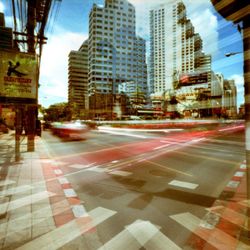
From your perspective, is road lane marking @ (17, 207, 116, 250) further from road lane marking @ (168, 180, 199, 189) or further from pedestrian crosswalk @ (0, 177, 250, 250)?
road lane marking @ (168, 180, 199, 189)

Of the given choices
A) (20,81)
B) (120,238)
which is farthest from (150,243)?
(20,81)

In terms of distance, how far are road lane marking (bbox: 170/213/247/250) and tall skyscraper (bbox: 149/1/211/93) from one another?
169 feet

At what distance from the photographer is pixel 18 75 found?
10547mm

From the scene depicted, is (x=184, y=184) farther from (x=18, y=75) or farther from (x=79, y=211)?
(x=18, y=75)

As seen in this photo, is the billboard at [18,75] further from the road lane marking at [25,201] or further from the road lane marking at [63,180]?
the road lane marking at [25,201]

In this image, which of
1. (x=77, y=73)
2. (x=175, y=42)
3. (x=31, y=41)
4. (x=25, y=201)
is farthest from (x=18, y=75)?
(x=77, y=73)

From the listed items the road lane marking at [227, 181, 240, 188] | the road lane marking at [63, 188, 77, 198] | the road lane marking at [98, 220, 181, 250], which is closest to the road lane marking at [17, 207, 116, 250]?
the road lane marking at [98, 220, 181, 250]

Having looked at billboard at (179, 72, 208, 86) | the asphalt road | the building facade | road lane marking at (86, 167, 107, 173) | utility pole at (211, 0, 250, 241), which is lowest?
the asphalt road

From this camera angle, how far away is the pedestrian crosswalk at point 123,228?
353cm

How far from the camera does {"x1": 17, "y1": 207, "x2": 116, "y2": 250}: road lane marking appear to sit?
3.51m

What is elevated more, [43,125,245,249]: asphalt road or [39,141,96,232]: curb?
[39,141,96,232]: curb

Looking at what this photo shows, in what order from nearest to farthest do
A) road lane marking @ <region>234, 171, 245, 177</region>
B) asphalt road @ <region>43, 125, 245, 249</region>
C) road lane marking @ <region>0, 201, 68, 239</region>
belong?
asphalt road @ <region>43, 125, 245, 249</region> → road lane marking @ <region>0, 201, 68, 239</region> → road lane marking @ <region>234, 171, 245, 177</region>

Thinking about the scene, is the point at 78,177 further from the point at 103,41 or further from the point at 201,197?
the point at 103,41

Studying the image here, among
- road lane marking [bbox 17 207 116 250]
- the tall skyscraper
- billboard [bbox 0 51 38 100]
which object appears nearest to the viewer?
road lane marking [bbox 17 207 116 250]
